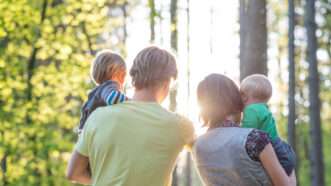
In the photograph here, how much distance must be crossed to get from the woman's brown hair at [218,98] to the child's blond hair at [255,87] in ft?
0.93

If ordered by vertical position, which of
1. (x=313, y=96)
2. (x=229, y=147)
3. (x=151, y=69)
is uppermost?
(x=151, y=69)

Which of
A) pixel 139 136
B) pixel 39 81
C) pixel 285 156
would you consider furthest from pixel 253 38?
pixel 39 81

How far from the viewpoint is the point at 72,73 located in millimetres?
13039

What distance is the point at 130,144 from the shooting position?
3564 mm

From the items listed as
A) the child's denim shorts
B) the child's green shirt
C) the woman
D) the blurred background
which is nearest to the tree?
the blurred background

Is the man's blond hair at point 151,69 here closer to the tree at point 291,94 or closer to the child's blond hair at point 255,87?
the child's blond hair at point 255,87

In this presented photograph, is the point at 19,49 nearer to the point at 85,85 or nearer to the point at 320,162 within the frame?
the point at 85,85

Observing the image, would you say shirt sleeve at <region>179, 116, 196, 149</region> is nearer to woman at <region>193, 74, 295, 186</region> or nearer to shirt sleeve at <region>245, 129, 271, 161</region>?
woman at <region>193, 74, 295, 186</region>

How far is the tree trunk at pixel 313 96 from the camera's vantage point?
11.9 metres

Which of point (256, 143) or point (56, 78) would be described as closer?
point (256, 143)

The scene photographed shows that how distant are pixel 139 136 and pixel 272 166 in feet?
2.43

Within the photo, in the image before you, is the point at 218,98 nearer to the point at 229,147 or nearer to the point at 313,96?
the point at 229,147

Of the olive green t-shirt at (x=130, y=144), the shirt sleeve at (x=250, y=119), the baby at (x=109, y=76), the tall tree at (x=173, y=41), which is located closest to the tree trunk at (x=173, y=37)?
the tall tree at (x=173, y=41)

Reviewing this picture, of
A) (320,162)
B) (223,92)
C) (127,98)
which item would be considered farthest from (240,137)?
(320,162)
